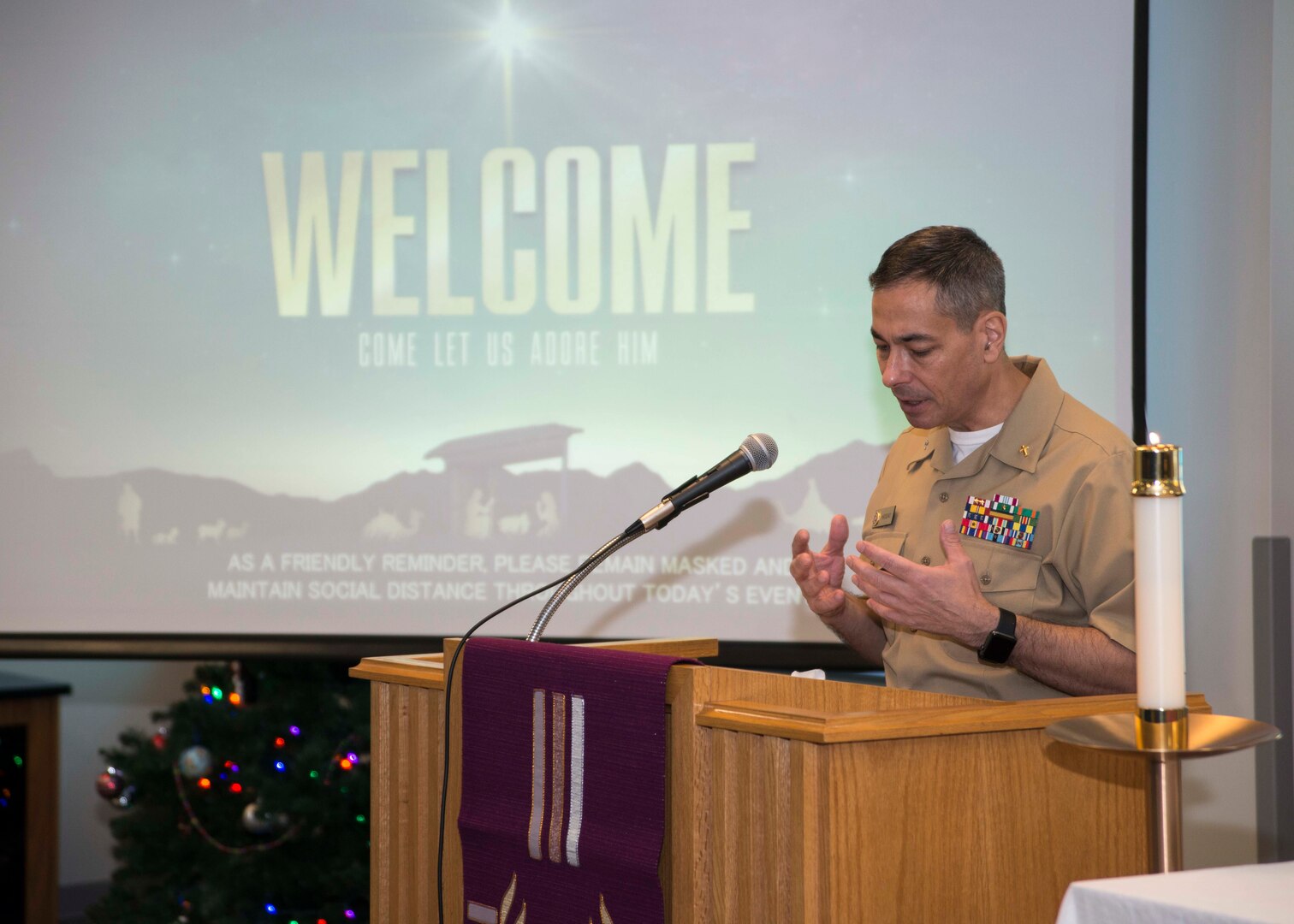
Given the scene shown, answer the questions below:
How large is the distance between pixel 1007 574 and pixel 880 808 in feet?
2.35

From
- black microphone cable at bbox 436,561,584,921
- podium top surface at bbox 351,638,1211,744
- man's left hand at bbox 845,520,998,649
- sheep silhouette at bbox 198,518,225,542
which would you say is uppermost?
sheep silhouette at bbox 198,518,225,542

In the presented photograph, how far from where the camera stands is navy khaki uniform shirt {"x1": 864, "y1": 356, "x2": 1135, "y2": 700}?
5.87 feet

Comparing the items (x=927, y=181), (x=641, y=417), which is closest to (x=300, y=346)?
(x=641, y=417)

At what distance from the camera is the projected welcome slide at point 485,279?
3162mm

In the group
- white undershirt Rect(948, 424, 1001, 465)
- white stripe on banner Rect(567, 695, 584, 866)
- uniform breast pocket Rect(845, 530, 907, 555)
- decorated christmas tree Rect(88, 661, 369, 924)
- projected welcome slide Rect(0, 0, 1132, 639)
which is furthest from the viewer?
decorated christmas tree Rect(88, 661, 369, 924)

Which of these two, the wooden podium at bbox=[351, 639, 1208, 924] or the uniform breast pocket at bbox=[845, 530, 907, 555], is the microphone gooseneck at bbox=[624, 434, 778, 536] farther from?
the uniform breast pocket at bbox=[845, 530, 907, 555]

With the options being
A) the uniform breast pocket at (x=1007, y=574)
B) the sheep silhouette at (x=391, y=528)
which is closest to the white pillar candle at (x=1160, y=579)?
the uniform breast pocket at (x=1007, y=574)

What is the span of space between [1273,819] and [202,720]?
268 cm

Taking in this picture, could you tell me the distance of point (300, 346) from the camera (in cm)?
335

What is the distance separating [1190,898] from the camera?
0.99 meters

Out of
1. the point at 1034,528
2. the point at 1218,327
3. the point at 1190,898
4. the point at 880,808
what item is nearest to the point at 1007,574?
the point at 1034,528

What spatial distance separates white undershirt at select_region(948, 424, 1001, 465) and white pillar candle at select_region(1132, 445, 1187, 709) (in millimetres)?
923

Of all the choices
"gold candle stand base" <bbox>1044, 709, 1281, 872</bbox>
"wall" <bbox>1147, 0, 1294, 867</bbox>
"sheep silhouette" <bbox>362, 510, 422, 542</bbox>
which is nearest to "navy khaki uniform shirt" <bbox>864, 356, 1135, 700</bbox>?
"gold candle stand base" <bbox>1044, 709, 1281, 872</bbox>

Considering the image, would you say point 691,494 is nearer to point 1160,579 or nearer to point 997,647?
point 997,647
